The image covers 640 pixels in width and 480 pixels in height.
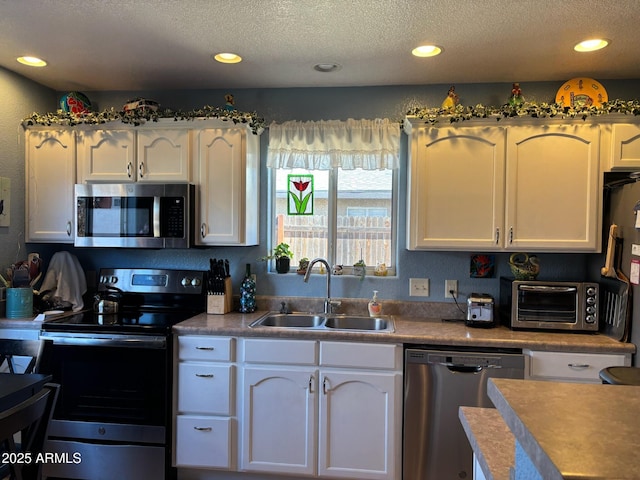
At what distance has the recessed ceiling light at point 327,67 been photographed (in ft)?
8.30

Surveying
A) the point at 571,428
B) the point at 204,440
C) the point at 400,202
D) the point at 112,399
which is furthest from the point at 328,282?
the point at 571,428

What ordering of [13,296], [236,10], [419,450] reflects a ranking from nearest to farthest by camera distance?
[236,10], [419,450], [13,296]

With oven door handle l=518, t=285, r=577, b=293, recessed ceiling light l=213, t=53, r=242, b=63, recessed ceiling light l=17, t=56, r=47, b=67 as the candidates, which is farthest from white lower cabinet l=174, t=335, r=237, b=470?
recessed ceiling light l=17, t=56, r=47, b=67

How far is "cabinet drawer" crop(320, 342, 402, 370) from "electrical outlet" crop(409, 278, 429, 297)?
644mm

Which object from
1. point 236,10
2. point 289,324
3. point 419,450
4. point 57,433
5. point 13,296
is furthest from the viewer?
point 289,324

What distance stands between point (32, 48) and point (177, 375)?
1.97 meters

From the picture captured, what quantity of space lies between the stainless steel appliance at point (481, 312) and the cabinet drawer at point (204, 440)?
1496 mm

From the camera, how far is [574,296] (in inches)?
94.9

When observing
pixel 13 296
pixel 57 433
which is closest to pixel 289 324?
pixel 57 433

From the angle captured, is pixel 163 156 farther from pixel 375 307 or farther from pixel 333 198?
pixel 375 307

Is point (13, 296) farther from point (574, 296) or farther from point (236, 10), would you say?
point (574, 296)

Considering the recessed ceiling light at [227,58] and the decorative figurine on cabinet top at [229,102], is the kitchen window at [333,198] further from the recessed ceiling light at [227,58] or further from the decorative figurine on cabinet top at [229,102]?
the recessed ceiling light at [227,58]

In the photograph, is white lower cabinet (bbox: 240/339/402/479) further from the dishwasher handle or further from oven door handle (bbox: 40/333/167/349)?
oven door handle (bbox: 40/333/167/349)

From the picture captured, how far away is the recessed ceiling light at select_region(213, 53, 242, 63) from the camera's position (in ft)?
7.94
